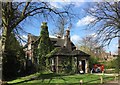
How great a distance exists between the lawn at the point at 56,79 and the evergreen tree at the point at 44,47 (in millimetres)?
171

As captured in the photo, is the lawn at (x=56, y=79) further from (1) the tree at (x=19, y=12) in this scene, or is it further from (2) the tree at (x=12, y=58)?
(1) the tree at (x=19, y=12)

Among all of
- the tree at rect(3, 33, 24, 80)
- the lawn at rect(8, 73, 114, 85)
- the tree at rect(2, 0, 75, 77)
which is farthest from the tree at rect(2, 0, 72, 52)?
the lawn at rect(8, 73, 114, 85)

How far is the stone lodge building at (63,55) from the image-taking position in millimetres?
3537

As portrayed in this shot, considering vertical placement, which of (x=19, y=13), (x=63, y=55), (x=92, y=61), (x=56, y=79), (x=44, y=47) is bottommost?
(x=56, y=79)

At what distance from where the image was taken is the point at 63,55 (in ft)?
13.3

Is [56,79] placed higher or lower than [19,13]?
lower

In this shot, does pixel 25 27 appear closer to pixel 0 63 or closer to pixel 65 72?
pixel 0 63

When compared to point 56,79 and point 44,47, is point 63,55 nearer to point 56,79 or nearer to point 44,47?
point 44,47

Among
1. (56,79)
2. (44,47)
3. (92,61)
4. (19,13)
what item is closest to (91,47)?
(92,61)

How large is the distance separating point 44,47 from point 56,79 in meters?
0.57

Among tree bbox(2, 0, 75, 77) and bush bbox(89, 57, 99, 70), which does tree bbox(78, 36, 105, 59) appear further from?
tree bbox(2, 0, 75, 77)

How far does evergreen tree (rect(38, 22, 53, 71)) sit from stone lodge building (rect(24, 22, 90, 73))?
0.07 m

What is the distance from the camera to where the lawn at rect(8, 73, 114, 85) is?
3.38m

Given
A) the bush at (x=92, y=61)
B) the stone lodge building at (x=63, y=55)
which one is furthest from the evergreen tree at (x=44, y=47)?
the bush at (x=92, y=61)
